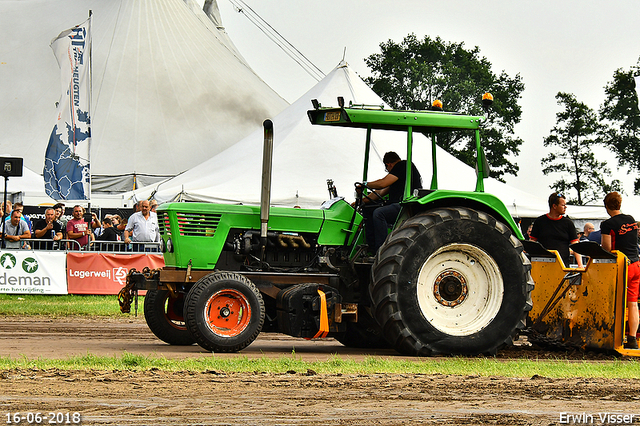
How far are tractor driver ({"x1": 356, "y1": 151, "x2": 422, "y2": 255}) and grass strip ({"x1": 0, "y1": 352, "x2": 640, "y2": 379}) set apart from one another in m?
1.59

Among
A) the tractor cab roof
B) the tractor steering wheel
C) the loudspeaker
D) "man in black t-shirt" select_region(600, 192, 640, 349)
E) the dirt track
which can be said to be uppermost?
the loudspeaker

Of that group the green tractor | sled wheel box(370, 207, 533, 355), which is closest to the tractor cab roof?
the green tractor

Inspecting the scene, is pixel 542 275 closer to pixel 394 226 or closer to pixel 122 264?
pixel 394 226

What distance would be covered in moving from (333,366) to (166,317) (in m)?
2.82

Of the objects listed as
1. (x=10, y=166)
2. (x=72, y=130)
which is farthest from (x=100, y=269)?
(x=72, y=130)

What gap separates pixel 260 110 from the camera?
128 ft

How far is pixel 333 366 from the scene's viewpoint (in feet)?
23.3

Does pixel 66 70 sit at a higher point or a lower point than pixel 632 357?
higher

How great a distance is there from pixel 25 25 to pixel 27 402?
36327 mm

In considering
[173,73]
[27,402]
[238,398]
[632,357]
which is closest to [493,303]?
[632,357]

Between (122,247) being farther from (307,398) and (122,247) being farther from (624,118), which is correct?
(624,118)

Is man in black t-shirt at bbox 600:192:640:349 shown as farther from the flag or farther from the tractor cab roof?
the flag

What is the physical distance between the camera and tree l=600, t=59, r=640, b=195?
46.3 metres

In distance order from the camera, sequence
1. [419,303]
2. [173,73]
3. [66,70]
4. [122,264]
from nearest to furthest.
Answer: [419,303] < [122,264] < [66,70] < [173,73]
